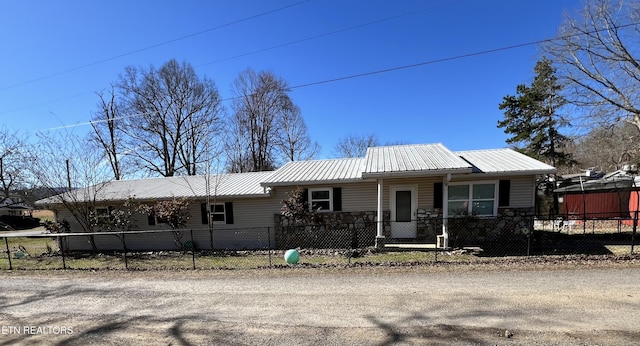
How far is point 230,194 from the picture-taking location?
11.6 metres

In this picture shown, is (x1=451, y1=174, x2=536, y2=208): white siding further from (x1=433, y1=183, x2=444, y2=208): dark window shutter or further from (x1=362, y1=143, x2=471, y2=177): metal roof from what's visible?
(x1=362, y1=143, x2=471, y2=177): metal roof

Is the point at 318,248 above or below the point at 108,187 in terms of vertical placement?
below

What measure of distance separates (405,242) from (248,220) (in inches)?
247

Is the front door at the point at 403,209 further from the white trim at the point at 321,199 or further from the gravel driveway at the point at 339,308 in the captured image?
the gravel driveway at the point at 339,308

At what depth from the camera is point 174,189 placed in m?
13.3

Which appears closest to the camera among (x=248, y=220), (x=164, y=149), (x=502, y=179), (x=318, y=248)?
(x=502, y=179)

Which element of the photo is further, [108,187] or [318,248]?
[108,187]

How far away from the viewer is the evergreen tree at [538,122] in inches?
911

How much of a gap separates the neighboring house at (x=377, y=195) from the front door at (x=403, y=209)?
35mm

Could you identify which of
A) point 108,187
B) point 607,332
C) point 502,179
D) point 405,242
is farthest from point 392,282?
point 108,187

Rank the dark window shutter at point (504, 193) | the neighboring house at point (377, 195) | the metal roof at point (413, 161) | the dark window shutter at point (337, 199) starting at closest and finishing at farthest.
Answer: the metal roof at point (413, 161) → the neighboring house at point (377, 195) → the dark window shutter at point (504, 193) → the dark window shutter at point (337, 199)

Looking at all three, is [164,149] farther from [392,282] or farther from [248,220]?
[392,282]

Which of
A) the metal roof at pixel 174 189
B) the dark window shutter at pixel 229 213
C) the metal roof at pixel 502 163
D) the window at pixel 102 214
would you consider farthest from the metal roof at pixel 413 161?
the window at pixel 102 214

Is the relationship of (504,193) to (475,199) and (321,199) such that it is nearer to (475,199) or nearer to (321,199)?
(475,199)
